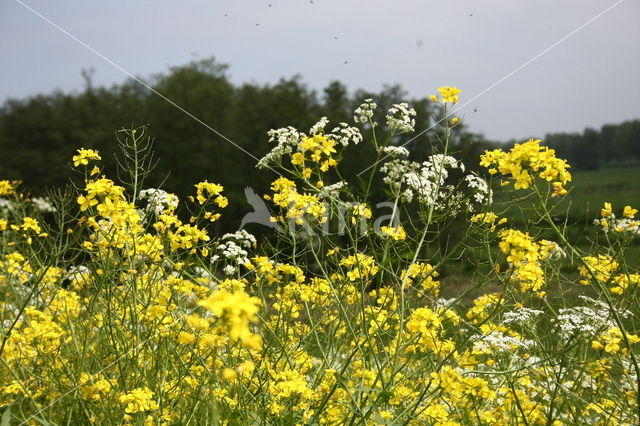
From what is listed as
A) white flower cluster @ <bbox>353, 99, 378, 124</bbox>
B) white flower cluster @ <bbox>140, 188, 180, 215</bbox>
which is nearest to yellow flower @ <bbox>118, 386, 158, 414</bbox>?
white flower cluster @ <bbox>140, 188, 180, 215</bbox>

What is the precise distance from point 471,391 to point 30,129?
18.0 m

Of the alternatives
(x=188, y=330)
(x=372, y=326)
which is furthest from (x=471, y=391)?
(x=188, y=330)

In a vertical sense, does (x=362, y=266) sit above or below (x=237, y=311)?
below

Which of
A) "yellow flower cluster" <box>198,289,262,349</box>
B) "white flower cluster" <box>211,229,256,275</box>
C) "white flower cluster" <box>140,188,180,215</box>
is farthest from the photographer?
"white flower cluster" <box>211,229,256,275</box>

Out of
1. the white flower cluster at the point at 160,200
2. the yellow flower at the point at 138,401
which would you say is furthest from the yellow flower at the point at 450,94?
the yellow flower at the point at 138,401

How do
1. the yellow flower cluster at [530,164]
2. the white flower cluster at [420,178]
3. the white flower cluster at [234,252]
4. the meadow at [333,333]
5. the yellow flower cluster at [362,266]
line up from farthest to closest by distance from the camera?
the white flower cluster at [234,252], the white flower cluster at [420,178], the yellow flower cluster at [362,266], the meadow at [333,333], the yellow flower cluster at [530,164]

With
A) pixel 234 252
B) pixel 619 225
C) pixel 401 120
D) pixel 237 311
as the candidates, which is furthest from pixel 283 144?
pixel 237 311

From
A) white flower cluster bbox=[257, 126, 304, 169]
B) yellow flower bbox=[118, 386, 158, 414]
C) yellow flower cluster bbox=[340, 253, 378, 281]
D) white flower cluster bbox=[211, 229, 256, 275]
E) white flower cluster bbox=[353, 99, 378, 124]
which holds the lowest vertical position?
yellow flower bbox=[118, 386, 158, 414]

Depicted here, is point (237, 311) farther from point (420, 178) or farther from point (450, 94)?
point (420, 178)

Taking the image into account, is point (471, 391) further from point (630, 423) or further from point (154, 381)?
point (154, 381)

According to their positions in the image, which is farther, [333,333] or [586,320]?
[586,320]

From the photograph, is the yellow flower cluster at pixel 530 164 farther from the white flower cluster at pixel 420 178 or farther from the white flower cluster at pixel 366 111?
the white flower cluster at pixel 366 111

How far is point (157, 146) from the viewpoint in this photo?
16188 mm

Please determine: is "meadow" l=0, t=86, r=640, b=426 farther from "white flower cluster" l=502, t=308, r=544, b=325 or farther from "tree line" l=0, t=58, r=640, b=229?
"tree line" l=0, t=58, r=640, b=229
